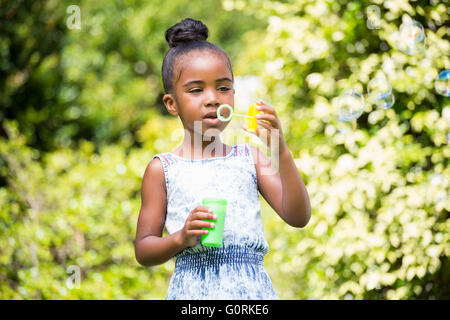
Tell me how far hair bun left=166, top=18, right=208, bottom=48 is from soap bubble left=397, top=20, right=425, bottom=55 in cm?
168

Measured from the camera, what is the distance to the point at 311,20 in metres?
3.90

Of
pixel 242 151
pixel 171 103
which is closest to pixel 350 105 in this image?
pixel 242 151

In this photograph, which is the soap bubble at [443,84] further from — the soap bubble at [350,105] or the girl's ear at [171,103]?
the girl's ear at [171,103]

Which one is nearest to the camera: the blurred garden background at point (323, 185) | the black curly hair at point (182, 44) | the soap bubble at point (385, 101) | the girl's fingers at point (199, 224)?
the girl's fingers at point (199, 224)

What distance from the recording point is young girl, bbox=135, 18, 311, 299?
171cm

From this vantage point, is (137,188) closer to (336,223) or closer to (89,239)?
(89,239)

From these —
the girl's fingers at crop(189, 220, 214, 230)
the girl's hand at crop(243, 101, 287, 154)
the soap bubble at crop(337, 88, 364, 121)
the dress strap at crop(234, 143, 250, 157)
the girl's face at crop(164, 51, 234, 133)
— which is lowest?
the girl's fingers at crop(189, 220, 214, 230)

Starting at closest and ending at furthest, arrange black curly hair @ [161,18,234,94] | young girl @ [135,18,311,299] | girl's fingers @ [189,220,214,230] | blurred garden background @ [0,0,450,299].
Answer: girl's fingers @ [189,220,214,230]
young girl @ [135,18,311,299]
black curly hair @ [161,18,234,94]
blurred garden background @ [0,0,450,299]

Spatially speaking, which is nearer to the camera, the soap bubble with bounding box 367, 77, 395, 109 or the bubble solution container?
the bubble solution container

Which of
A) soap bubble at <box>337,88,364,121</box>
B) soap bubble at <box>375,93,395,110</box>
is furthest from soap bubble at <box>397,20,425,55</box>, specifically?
soap bubble at <box>337,88,364,121</box>

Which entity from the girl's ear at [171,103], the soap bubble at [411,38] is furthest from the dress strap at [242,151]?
the soap bubble at [411,38]

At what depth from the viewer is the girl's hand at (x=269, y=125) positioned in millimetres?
1634

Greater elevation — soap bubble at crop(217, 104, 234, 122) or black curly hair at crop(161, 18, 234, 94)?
black curly hair at crop(161, 18, 234, 94)

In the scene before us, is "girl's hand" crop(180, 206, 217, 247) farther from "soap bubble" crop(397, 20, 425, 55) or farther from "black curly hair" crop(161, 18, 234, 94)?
"soap bubble" crop(397, 20, 425, 55)
